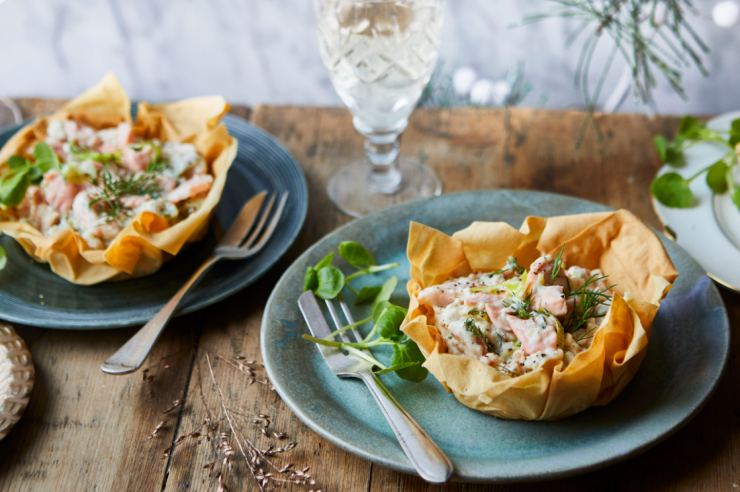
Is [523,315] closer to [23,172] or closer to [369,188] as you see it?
[369,188]

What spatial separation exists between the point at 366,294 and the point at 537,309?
0.41 m

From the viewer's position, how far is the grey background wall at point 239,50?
2.93 meters

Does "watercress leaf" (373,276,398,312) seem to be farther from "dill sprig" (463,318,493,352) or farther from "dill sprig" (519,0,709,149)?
"dill sprig" (519,0,709,149)

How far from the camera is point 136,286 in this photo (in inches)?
54.5

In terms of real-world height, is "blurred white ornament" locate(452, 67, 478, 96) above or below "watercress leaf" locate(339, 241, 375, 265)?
below

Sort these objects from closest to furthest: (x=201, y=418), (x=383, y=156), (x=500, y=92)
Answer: (x=201, y=418)
(x=383, y=156)
(x=500, y=92)

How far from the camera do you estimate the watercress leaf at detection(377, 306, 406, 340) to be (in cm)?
113

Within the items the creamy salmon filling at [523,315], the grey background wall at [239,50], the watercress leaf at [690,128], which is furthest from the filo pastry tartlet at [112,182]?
the grey background wall at [239,50]

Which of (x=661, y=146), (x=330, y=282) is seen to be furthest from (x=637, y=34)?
(x=330, y=282)

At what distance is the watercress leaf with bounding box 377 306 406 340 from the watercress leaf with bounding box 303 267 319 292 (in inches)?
7.9

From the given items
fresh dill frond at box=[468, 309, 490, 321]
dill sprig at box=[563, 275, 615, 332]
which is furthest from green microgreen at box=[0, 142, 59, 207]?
dill sprig at box=[563, 275, 615, 332]

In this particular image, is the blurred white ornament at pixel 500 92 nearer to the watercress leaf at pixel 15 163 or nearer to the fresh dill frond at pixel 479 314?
the fresh dill frond at pixel 479 314

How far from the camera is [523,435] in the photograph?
100 centimetres

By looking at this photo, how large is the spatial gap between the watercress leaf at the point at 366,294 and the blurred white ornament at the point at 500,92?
6.48 feet
